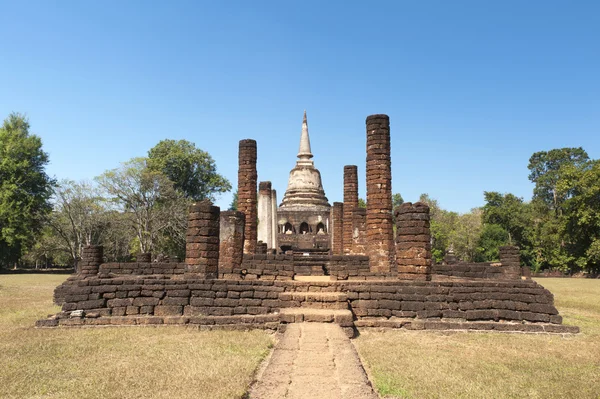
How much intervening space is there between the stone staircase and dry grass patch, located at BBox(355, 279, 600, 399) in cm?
45

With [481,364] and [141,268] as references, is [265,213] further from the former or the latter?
[481,364]

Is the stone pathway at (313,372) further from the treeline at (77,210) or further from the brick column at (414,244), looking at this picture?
the treeline at (77,210)

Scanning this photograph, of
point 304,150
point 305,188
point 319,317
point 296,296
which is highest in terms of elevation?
point 304,150

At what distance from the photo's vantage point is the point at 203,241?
10.2 m

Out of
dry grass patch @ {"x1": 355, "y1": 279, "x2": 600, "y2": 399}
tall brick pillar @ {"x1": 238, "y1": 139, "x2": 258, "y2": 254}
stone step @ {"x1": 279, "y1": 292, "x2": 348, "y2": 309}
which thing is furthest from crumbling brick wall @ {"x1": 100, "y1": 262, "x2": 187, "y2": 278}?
dry grass patch @ {"x1": 355, "y1": 279, "x2": 600, "y2": 399}

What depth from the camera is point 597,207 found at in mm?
30609

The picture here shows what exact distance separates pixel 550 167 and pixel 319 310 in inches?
1903

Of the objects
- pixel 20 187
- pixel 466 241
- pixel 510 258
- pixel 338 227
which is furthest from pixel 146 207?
pixel 466 241

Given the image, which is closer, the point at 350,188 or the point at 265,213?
the point at 265,213

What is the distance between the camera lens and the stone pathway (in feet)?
13.5

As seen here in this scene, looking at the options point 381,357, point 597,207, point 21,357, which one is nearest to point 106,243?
point 21,357

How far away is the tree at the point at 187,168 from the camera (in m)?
40.7

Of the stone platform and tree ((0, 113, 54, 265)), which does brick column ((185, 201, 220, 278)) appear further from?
tree ((0, 113, 54, 265))

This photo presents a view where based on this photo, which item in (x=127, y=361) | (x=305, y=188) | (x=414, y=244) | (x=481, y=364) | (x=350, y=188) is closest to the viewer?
(x=127, y=361)
